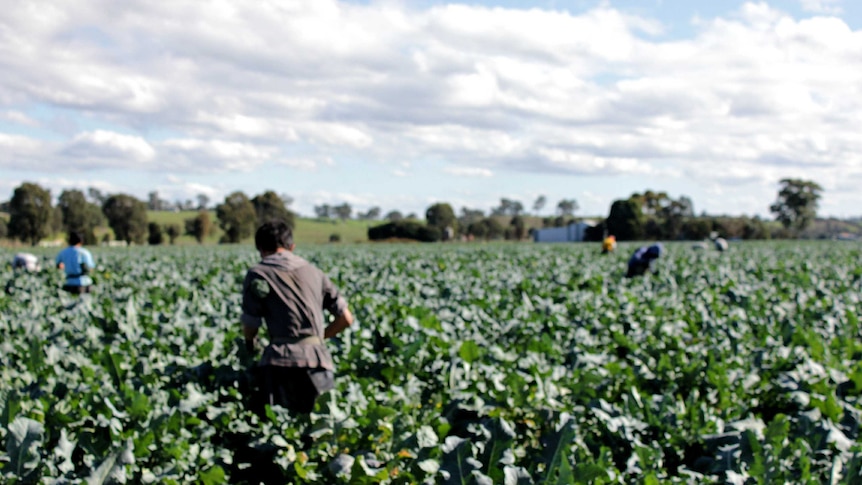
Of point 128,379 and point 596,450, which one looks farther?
point 128,379

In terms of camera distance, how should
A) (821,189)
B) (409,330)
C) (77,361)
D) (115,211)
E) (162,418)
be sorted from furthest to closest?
(821,189)
(115,211)
(409,330)
(77,361)
(162,418)

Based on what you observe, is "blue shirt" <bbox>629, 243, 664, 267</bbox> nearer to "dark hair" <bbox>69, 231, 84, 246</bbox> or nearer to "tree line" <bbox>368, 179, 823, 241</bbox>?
"dark hair" <bbox>69, 231, 84, 246</bbox>

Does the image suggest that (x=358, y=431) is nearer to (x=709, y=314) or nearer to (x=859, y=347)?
(x=859, y=347)

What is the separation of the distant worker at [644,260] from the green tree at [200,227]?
69.5 metres

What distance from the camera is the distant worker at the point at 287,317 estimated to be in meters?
4.89

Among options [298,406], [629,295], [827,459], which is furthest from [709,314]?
[298,406]

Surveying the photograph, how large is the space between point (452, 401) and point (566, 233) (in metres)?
65.5

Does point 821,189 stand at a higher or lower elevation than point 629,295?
higher

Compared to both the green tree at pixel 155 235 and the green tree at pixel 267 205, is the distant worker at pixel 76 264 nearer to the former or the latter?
the green tree at pixel 155 235

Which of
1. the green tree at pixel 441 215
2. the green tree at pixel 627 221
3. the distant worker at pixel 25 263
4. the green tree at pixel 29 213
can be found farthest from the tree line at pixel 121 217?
the distant worker at pixel 25 263

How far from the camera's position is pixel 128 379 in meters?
5.30

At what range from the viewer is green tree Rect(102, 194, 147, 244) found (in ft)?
255

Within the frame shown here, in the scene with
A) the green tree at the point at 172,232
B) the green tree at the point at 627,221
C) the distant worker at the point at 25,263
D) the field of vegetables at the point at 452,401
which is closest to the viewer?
the field of vegetables at the point at 452,401

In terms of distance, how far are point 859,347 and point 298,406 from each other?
5.45 m
